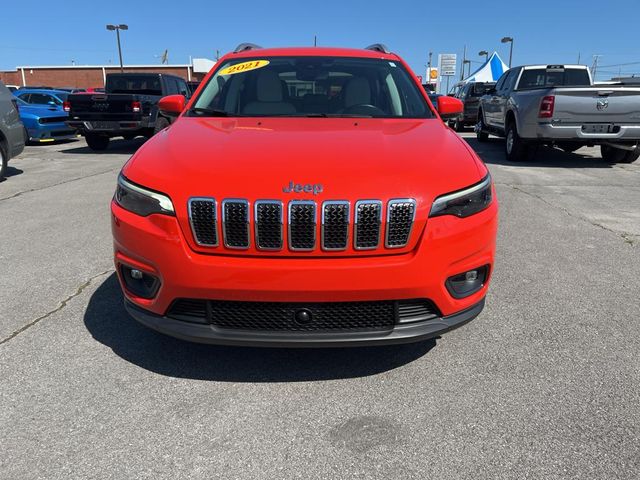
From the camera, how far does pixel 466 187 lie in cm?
248

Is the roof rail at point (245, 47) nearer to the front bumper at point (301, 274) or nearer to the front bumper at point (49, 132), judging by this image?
the front bumper at point (301, 274)

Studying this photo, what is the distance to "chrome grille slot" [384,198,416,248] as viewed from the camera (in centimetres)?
228

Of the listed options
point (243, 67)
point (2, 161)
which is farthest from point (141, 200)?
point (2, 161)

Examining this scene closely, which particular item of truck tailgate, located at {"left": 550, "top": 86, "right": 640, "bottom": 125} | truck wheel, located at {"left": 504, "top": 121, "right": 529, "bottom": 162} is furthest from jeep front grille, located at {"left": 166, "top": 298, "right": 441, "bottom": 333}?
truck wheel, located at {"left": 504, "top": 121, "right": 529, "bottom": 162}

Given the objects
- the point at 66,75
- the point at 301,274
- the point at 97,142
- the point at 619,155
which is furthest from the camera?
the point at 66,75

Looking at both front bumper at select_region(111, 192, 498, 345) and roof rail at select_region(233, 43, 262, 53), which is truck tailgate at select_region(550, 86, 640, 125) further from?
front bumper at select_region(111, 192, 498, 345)

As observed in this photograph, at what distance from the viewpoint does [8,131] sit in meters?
8.55

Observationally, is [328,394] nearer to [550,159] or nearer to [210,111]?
[210,111]

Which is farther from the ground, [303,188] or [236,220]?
[303,188]

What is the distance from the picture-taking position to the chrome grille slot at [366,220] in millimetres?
2254

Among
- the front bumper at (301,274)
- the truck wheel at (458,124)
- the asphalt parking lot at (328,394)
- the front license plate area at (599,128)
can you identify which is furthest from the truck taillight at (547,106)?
the truck wheel at (458,124)

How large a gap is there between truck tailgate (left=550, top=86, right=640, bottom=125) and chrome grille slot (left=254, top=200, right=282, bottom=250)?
8.49 metres

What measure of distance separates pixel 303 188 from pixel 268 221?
8.7 inches

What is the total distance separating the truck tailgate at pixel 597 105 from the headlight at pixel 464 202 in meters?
7.69
